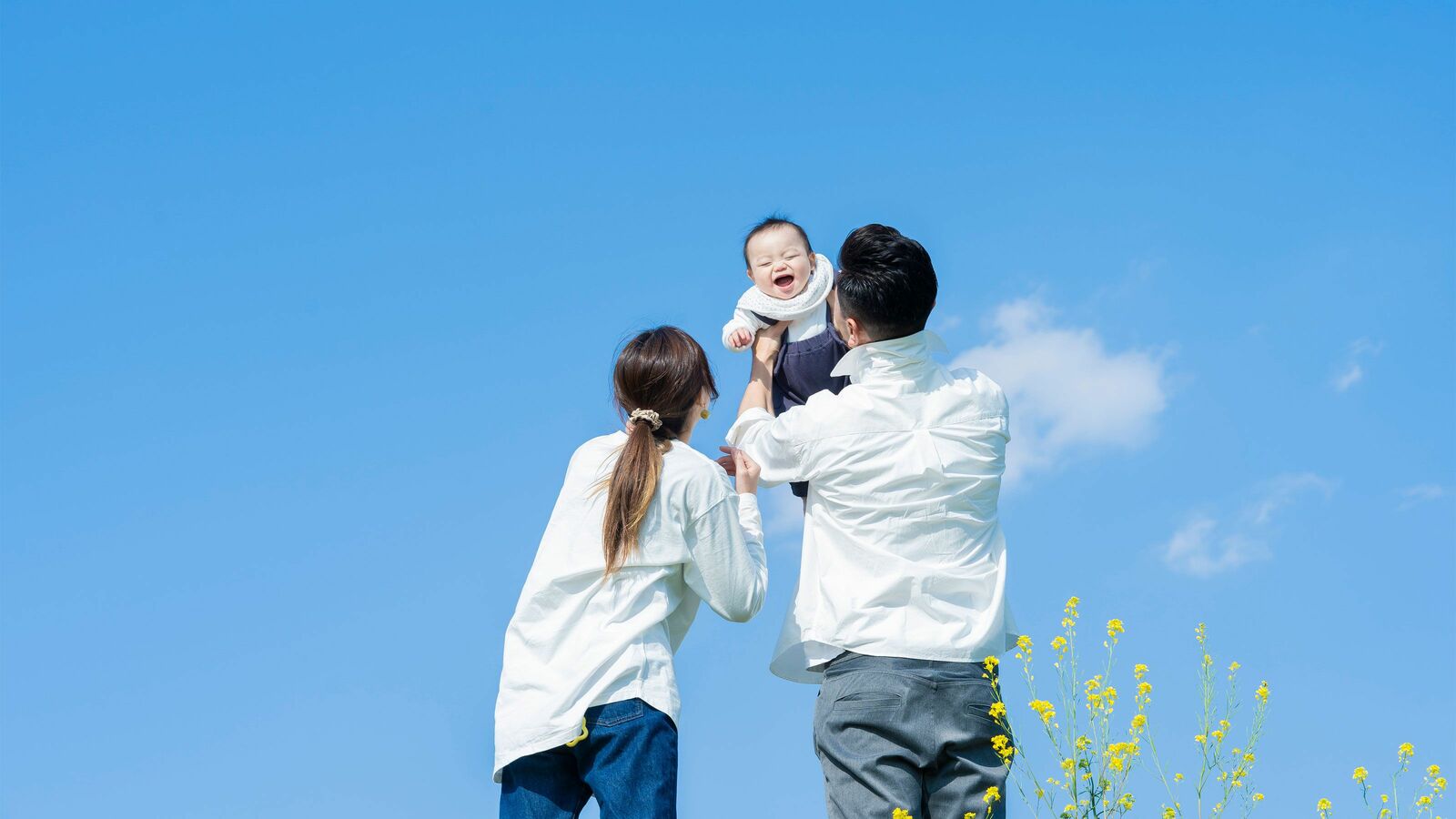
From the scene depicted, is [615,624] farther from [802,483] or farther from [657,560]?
[802,483]

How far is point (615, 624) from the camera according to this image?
3.76 metres

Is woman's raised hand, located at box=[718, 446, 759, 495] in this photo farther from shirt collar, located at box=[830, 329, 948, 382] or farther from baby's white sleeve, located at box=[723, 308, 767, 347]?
baby's white sleeve, located at box=[723, 308, 767, 347]

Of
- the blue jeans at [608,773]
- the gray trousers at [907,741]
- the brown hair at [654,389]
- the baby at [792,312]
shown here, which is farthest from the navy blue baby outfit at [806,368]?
the blue jeans at [608,773]

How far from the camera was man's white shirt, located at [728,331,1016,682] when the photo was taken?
3943 mm

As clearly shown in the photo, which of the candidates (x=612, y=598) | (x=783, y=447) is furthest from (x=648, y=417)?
(x=612, y=598)

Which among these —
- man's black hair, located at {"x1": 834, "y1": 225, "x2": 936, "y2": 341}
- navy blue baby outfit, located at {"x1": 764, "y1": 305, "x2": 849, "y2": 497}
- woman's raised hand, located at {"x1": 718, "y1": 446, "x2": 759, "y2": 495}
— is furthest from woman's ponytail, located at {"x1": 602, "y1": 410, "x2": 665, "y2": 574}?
navy blue baby outfit, located at {"x1": 764, "y1": 305, "x2": 849, "y2": 497}

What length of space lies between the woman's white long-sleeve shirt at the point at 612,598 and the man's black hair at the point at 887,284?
71 cm

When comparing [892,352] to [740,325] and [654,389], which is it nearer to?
[654,389]

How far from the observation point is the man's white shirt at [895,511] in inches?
155

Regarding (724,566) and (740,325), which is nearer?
(724,566)

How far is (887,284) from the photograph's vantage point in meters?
4.16

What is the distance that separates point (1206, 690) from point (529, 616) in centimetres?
205

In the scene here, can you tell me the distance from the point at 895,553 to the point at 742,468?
57 cm

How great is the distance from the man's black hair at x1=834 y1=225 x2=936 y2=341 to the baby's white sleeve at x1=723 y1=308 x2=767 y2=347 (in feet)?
3.19
